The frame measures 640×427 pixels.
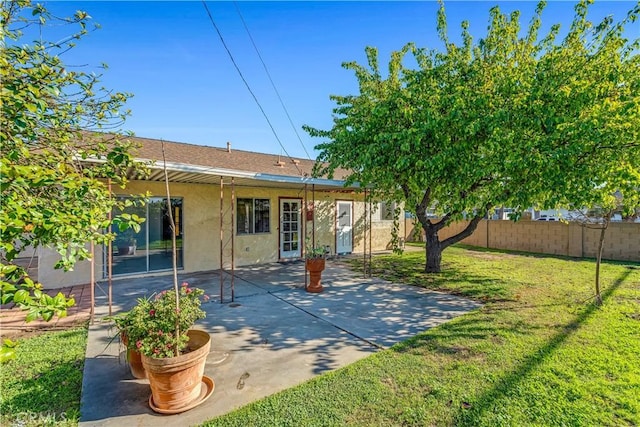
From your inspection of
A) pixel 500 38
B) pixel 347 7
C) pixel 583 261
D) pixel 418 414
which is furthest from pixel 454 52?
pixel 583 261

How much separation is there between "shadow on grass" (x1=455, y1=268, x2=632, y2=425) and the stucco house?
4.51 meters

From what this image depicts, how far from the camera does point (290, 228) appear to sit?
456 inches

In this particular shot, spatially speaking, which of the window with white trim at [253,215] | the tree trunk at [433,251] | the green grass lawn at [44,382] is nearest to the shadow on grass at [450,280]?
the tree trunk at [433,251]

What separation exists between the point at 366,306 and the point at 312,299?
1.20 meters

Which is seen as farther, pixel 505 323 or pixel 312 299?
pixel 312 299

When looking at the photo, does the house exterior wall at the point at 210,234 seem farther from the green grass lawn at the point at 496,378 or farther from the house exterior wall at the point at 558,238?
the house exterior wall at the point at 558,238

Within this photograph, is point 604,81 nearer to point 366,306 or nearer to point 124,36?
point 366,306

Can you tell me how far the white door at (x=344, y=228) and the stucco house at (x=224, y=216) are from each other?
0.04 meters

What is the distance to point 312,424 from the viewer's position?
2.77 metres

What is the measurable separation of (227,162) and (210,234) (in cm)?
276

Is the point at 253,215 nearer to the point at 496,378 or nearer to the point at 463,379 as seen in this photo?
the point at 463,379

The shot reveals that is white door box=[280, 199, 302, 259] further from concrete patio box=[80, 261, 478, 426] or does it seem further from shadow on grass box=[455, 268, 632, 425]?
shadow on grass box=[455, 268, 632, 425]

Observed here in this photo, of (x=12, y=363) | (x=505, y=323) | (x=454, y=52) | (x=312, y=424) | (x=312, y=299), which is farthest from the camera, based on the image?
(x=454, y=52)

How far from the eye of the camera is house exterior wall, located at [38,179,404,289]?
757cm
